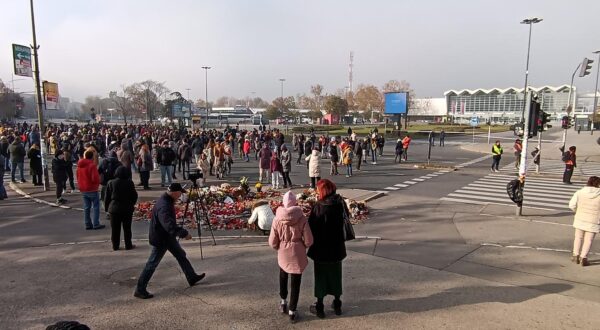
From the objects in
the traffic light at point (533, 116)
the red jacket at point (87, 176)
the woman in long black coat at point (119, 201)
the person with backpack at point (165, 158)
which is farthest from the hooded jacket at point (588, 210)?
the person with backpack at point (165, 158)

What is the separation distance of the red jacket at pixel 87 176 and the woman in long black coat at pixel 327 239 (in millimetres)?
6305

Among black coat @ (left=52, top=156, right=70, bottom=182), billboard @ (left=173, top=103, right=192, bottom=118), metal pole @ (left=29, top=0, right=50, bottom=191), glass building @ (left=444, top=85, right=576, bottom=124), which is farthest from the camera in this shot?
glass building @ (left=444, top=85, right=576, bottom=124)

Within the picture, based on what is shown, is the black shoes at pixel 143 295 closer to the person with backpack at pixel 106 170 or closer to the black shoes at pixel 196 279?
the black shoes at pixel 196 279

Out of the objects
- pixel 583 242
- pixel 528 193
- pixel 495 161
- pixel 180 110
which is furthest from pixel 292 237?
pixel 180 110

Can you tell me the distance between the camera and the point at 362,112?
11956 cm

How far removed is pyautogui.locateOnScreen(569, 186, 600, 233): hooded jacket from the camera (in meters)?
6.87

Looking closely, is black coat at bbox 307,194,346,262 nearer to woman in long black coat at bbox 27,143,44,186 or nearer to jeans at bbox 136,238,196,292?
jeans at bbox 136,238,196,292

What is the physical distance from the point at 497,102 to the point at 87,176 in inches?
6233

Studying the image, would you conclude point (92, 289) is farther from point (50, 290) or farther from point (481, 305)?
point (481, 305)

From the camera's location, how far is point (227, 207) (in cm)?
1087

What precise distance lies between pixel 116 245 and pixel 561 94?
166m

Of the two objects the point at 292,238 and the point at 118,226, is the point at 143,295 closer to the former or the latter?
the point at 292,238

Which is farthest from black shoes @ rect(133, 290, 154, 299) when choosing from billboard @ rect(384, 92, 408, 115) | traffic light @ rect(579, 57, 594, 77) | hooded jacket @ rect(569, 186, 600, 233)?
billboard @ rect(384, 92, 408, 115)

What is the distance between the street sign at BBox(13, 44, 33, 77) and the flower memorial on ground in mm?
8206
